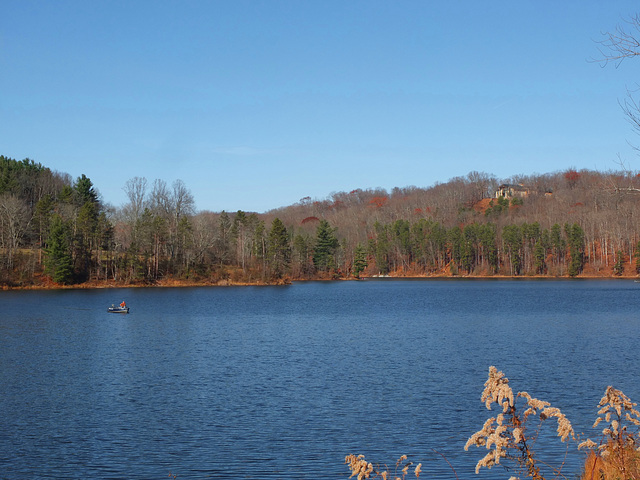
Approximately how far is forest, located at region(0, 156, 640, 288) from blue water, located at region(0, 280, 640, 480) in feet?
143

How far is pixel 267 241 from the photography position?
10800 centimetres

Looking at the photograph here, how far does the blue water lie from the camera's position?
15484 mm

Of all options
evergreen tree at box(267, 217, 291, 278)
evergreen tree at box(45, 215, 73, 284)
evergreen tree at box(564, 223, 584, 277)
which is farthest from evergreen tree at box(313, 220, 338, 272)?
evergreen tree at box(45, 215, 73, 284)

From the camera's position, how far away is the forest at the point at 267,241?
90.2 m

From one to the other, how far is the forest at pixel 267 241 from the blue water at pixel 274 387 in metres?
43.6

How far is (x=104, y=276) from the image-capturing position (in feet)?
303

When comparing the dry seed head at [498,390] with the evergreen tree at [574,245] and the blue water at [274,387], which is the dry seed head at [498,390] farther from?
the evergreen tree at [574,245]

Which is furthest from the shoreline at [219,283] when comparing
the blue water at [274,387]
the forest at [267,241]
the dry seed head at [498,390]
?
the dry seed head at [498,390]

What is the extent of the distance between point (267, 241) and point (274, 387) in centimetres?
8525

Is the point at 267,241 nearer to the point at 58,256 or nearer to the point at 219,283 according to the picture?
the point at 219,283

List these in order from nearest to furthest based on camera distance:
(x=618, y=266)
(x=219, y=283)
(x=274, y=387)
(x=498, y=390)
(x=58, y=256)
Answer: (x=498, y=390)
(x=274, y=387)
(x=58, y=256)
(x=219, y=283)
(x=618, y=266)

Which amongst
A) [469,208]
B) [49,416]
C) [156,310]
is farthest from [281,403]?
[469,208]

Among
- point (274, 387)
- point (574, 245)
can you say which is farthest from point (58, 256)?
point (574, 245)

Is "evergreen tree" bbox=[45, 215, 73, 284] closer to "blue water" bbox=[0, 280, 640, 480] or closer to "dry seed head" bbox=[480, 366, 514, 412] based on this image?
"blue water" bbox=[0, 280, 640, 480]
